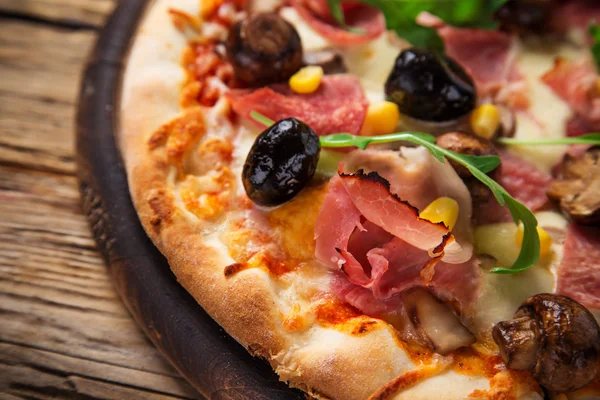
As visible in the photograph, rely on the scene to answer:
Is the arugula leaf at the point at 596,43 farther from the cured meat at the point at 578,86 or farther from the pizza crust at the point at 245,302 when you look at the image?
the pizza crust at the point at 245,302

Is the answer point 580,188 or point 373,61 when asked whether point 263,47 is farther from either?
point 580,188

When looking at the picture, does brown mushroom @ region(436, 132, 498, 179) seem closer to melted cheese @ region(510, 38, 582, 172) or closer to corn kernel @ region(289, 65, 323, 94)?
melted cheese @ region(510, 38, 582, 172)

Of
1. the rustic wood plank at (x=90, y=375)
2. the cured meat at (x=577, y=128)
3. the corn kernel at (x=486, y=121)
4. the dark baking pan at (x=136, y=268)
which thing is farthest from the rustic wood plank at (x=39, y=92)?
the cured meat at (x=577, y=128)

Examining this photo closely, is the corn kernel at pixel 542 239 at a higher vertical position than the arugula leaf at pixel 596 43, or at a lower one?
lower

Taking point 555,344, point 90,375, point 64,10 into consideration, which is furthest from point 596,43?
point 64,10

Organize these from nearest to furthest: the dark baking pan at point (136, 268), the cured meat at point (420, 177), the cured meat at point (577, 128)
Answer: the dark baking pan at point (136, 268) → the cured meat at point (420, 177) → the cured meat at point (577, 128)

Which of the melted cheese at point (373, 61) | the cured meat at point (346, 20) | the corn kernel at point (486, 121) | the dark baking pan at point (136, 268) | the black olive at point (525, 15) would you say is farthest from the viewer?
the black olive at point (525, 15)
